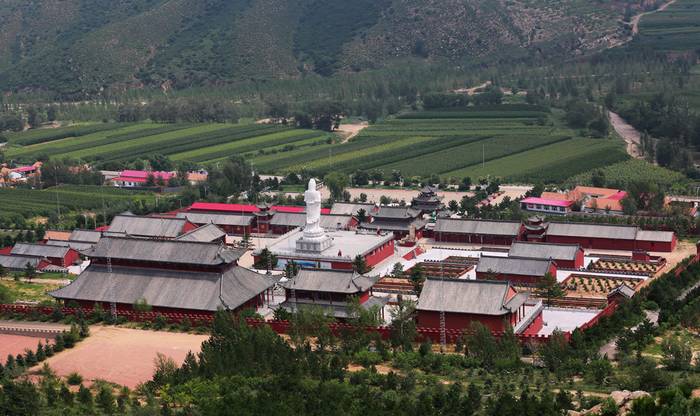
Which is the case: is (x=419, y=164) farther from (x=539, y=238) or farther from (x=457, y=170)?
(x=539, y=238)

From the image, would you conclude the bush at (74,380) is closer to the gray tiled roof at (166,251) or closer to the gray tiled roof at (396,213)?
the gray tiled roof at (166,251)

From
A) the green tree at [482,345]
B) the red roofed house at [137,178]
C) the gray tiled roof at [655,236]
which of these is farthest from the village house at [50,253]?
the gray tiled roof at [655,236]

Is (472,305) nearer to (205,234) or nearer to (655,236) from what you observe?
(655,236)

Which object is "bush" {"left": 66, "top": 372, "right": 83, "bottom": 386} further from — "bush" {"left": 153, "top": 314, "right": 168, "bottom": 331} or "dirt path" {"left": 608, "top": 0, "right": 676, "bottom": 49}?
"dirt path" {"left": 608, "top": 0, "right": 676, "bottom": 49}

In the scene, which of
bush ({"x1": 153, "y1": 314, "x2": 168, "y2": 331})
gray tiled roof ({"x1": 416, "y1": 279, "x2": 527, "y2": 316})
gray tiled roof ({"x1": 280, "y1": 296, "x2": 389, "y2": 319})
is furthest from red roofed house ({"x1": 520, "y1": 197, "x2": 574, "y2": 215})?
bush ({"x1": 153, "y1": 314, "x2": 168, "y2": 331})

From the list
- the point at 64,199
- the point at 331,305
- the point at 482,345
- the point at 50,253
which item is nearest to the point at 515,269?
the point at 331,305

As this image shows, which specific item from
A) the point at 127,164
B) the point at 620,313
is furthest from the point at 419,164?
the point at 620,313
